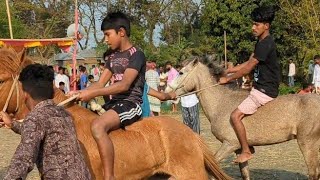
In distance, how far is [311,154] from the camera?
812 centimetres

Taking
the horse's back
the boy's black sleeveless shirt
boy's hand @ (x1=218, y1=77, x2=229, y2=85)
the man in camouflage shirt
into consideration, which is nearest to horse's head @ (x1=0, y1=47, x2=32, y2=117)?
the man in camouflage shirt

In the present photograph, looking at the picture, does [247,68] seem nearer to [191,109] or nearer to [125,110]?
[125,110]

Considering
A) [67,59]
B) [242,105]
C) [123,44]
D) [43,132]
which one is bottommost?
[67,59]

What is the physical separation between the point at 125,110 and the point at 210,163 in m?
1.13

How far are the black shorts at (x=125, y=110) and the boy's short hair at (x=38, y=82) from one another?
1331 mm

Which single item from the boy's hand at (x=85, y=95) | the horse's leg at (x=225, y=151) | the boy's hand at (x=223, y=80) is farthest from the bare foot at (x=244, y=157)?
the boy's hand at (x=85, y=95)

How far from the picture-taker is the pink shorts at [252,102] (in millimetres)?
7947

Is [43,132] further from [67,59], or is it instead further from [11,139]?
[67,59]

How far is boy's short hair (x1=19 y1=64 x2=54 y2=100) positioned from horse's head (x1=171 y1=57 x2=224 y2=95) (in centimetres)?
485

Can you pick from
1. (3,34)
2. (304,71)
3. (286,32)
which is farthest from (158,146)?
(3,34)

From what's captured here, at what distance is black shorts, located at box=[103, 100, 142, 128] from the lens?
548 cm

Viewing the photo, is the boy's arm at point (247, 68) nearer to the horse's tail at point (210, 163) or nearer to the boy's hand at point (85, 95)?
the horse's tail at point (210, 163)

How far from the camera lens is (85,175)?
4266 mm

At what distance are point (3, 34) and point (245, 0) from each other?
17855mm
